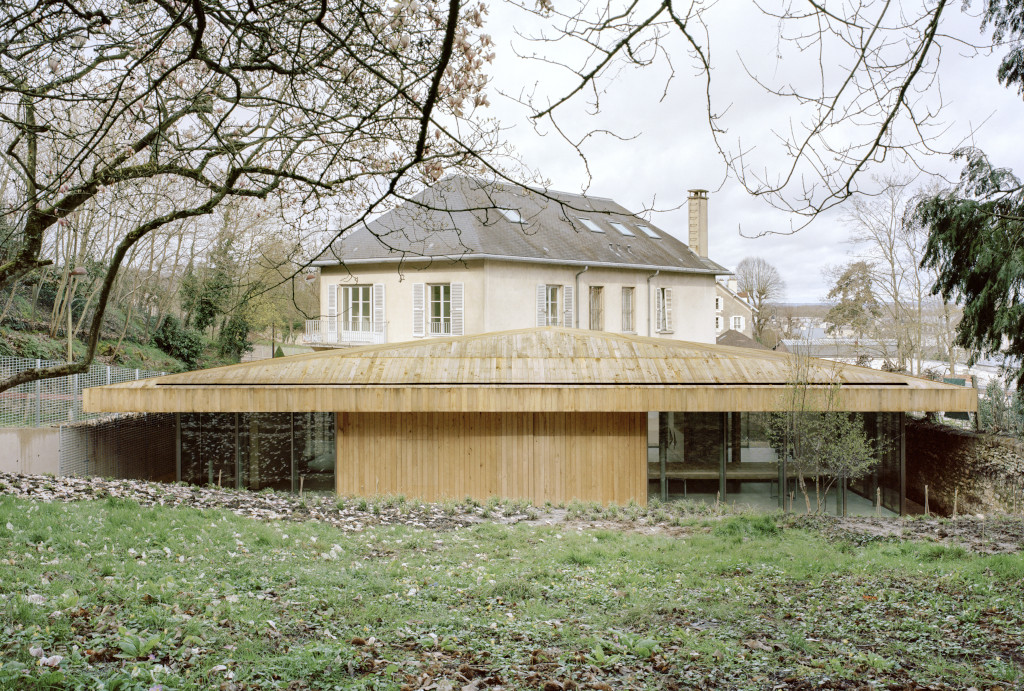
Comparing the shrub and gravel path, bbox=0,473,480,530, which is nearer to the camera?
gravel path, bbox=0,473,480,530

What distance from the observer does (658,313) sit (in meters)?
24.3

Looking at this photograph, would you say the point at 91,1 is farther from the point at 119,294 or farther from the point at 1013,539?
the point at 119,294

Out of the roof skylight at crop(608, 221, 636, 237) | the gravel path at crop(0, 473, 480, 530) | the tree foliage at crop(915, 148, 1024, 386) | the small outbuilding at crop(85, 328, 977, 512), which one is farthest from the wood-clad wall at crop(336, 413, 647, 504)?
the roof skylight at crop(608, 221, 636, 237)

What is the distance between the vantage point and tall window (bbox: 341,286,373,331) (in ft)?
68.1

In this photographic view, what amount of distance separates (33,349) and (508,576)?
17760 millimetres

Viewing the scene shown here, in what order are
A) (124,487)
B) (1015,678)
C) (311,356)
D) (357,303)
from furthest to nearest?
(357,303) < (311,356) < (124,487) < (1015,678)

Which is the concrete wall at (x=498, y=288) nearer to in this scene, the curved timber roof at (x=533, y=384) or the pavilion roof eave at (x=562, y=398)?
the curved timber roof at (x=533, y=384)

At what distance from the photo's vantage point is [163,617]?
4570 mm

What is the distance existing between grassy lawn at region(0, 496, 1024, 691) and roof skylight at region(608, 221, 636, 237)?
1821 cm

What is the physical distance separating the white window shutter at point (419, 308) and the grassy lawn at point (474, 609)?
442 inches

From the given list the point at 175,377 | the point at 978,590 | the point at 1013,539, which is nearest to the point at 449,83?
the point at 978,590

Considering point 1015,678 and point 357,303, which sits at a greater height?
point 357,303

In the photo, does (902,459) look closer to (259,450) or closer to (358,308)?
(259,450)

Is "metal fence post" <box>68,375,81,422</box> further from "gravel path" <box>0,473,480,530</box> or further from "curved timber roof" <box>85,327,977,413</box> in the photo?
"gravel path" <box>0,473,480,530</box>
